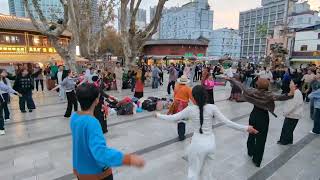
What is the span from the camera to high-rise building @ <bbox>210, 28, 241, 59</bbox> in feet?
395

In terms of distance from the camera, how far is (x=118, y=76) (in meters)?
15.0

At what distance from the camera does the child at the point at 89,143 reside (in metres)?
2.01

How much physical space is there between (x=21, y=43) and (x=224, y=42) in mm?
106572

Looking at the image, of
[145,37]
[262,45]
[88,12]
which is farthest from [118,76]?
[262,45]

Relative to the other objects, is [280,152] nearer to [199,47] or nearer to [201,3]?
[199,47]

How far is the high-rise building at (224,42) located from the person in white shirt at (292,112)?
380 ft

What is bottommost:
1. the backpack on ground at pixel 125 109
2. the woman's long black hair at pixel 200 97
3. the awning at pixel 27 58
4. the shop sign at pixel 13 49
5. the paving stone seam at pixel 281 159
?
the paving stone seam at pixel 281 159

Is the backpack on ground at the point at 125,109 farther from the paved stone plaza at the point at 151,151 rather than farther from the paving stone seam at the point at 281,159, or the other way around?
the paving stone seam at the point at 281,159

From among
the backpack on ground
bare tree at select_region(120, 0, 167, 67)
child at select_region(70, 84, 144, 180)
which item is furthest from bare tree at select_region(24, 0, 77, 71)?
child at select_region(70, 84, 144, 180)

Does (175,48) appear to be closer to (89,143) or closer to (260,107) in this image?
(260,107)

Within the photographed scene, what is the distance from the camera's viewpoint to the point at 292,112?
5809mm

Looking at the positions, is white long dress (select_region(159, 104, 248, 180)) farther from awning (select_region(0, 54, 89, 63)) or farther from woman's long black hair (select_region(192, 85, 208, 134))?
awning (select_region(0, 54, 89, 63))

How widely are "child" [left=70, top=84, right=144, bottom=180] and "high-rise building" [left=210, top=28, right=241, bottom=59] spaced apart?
120 meters

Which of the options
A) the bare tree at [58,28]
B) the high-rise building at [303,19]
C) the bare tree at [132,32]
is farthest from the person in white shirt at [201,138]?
the high-rise building at [303,19]
